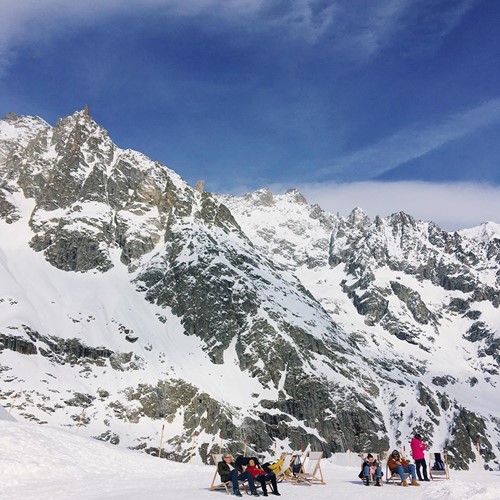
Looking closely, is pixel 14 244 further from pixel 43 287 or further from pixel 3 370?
pixel 3 370

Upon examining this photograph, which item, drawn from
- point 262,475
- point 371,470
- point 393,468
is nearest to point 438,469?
point 393,468

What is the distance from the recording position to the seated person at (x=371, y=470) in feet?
81.3

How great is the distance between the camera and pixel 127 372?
150 m

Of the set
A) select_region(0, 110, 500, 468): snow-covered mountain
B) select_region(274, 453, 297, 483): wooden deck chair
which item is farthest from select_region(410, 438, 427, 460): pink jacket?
select_region(0, 110, 500, 468): snow-covered mountain

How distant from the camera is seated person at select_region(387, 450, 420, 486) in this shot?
24453 mm

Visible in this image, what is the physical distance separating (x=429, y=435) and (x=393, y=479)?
532ft

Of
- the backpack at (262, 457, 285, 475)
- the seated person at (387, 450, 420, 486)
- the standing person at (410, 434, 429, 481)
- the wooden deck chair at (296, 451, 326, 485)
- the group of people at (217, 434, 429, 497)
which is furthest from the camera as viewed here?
the standing person at (410, 434, 429, 481)

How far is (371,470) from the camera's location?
1003 inches

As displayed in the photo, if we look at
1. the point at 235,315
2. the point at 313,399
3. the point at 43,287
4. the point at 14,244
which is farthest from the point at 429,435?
the point at 14,244

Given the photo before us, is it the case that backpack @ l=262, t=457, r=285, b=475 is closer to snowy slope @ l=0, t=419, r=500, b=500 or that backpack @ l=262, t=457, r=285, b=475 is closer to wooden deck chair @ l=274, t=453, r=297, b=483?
snowy slope @ l=0, t=419, r=500, b=500

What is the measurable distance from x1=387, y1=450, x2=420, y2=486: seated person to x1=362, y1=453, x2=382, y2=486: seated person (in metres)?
0.68

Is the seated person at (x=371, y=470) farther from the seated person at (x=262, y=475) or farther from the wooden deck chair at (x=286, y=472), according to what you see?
the seated person at (x=262, y=475)

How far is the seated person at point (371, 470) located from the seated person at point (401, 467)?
675 mm

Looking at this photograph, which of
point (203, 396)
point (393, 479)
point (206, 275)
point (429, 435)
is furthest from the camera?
point (206, 275)
